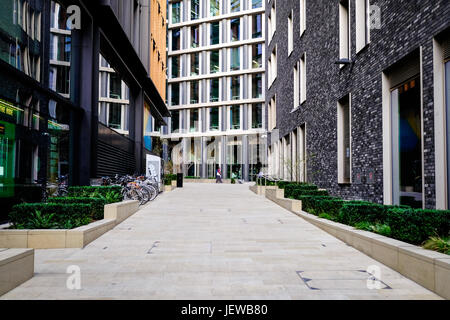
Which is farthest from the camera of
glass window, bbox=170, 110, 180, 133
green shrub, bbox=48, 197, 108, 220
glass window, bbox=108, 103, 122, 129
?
glass window, bbox=170, 110, 180, 133

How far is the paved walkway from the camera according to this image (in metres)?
4.56

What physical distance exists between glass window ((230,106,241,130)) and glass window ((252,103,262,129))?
1.86 meters

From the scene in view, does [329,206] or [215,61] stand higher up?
[215,61]

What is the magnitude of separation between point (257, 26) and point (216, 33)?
590 cm

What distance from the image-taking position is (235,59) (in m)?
51.6

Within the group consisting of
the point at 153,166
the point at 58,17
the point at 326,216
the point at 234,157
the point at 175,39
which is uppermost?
the point at 175,39

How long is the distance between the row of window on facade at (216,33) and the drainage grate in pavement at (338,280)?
155ft

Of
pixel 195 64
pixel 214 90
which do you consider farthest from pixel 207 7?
pixel 214 90

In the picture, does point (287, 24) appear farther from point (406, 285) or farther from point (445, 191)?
point (406, 285)

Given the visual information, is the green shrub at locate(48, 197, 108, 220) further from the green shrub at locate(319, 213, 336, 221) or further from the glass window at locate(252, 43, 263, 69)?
the glass window at locate(252, 43, 263, 69)

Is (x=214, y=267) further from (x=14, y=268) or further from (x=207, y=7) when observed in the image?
(x=207, y=7)

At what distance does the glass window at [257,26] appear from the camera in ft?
164

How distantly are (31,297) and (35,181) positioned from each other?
23.0ft

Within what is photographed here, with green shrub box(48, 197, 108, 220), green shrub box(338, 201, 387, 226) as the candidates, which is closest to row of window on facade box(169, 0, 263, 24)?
green shrub box(48, 197, 108, 220)
